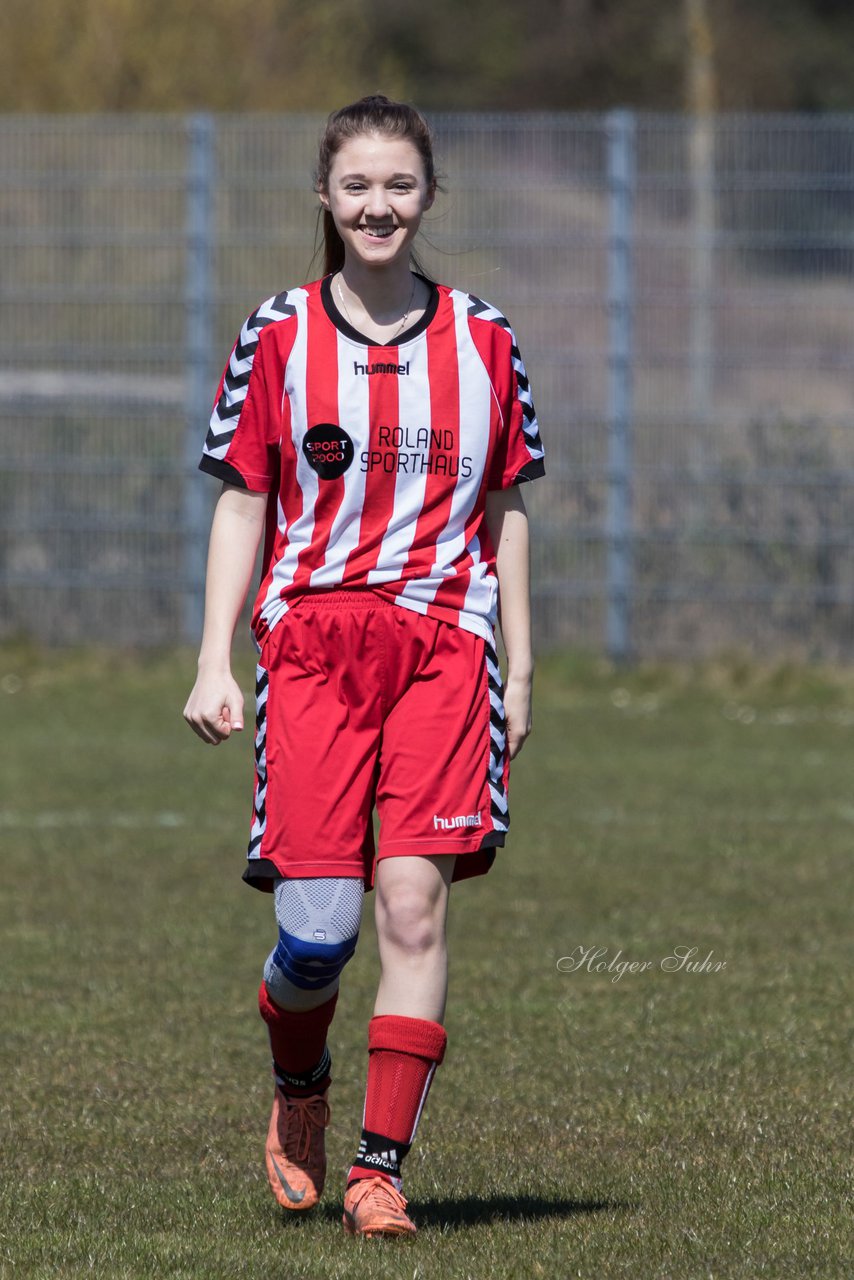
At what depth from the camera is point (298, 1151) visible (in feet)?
14.5

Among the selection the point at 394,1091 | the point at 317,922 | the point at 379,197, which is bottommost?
the point at 394,1091

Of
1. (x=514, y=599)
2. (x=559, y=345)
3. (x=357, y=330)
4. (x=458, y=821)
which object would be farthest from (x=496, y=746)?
(x=559, y=345)

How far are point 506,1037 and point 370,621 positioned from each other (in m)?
2.14

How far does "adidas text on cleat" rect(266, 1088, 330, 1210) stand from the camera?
4.38 meters

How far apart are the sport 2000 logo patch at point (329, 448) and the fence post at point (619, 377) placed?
10474mm

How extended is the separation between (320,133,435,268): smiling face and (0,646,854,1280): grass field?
5.98 ft

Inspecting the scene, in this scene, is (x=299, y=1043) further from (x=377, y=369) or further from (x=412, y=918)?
(x=377, y=369)

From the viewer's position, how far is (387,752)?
422 centimetres

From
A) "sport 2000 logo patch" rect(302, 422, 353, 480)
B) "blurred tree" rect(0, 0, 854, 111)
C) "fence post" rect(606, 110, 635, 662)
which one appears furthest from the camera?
"blurred tree" rect(0, 0, 854, 111)

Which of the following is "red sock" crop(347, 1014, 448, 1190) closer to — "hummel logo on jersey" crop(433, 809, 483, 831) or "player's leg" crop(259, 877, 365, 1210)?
"player's leg" crop(259, 877, 365, 1210)

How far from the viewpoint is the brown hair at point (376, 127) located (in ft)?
14.1

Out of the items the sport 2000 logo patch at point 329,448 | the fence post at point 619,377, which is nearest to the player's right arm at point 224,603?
the sport 2000 logo patch at point 329,448

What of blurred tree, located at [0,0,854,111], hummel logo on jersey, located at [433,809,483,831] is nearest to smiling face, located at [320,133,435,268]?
hummel logo on jersey, located at [433,809,483,831]

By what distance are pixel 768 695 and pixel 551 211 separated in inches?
135
